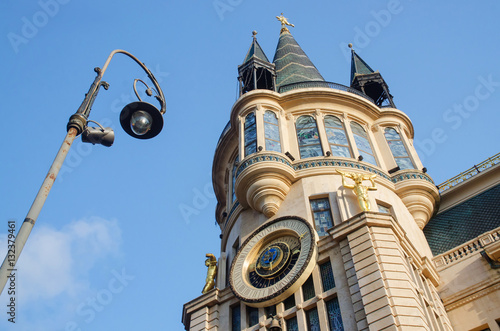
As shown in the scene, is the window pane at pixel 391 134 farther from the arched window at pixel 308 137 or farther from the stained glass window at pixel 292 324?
the stained glass window at pixel 292 324

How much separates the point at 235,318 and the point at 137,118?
11.6m

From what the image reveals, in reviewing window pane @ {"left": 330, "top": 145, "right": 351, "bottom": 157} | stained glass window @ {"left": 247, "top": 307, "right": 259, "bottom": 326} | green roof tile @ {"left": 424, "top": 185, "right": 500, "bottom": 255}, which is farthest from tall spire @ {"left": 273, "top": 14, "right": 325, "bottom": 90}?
stained glass window @ {"left": 247, "top": 307, "right": 259, "bottom": 326}

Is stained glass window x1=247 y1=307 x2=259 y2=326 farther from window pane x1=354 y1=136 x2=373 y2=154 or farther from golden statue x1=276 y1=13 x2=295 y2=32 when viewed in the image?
golden statue x1=276 y1=13 x2=295 y2=32

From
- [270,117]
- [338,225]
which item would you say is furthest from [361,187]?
[270,117]

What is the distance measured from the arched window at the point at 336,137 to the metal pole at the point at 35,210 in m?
17.6

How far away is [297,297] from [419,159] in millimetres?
13370

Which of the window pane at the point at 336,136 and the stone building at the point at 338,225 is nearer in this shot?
the stone building at the point at 338,225

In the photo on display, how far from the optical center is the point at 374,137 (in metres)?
29.8

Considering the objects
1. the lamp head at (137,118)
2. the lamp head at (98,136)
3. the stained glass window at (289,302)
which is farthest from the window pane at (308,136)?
the lamp head at (98,136)

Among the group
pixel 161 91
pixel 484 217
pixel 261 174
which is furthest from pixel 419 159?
pixel 161 91

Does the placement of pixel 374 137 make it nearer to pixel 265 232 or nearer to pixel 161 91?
pixel 265 232

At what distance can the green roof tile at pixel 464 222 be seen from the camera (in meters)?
24.1

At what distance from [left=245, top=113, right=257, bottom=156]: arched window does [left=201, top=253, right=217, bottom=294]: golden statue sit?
17.8 feet

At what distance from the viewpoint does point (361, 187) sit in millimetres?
22453
